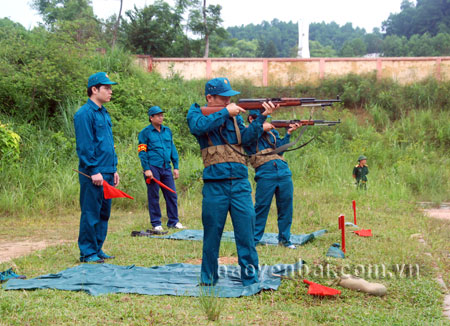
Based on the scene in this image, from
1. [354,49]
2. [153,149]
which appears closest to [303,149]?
[153,149]

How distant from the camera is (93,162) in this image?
6.11 m

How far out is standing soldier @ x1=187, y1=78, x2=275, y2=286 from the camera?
486 cm

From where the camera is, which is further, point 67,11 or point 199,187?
point 67,11

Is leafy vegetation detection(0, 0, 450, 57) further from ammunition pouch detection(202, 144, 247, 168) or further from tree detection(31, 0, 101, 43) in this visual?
ammunition pouch detection(202, 144, 247, 168)

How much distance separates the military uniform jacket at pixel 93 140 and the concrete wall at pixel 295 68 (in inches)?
686

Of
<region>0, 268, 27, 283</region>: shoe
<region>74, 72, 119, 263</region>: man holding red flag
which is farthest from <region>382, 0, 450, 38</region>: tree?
<region>0, 268, 27, 283</region>: shoe

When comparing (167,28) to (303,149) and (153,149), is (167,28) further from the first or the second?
(153,149)

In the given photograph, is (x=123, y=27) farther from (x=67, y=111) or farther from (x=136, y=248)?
(x=136, y=248)

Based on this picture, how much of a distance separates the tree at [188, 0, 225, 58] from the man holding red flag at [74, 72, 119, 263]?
1044 inches

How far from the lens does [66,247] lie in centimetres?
711

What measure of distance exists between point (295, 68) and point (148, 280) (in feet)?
64.6

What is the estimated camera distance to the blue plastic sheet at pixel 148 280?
15.7 ft

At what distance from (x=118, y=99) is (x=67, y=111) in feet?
8.44

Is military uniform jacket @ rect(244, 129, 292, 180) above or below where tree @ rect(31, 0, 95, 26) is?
below
